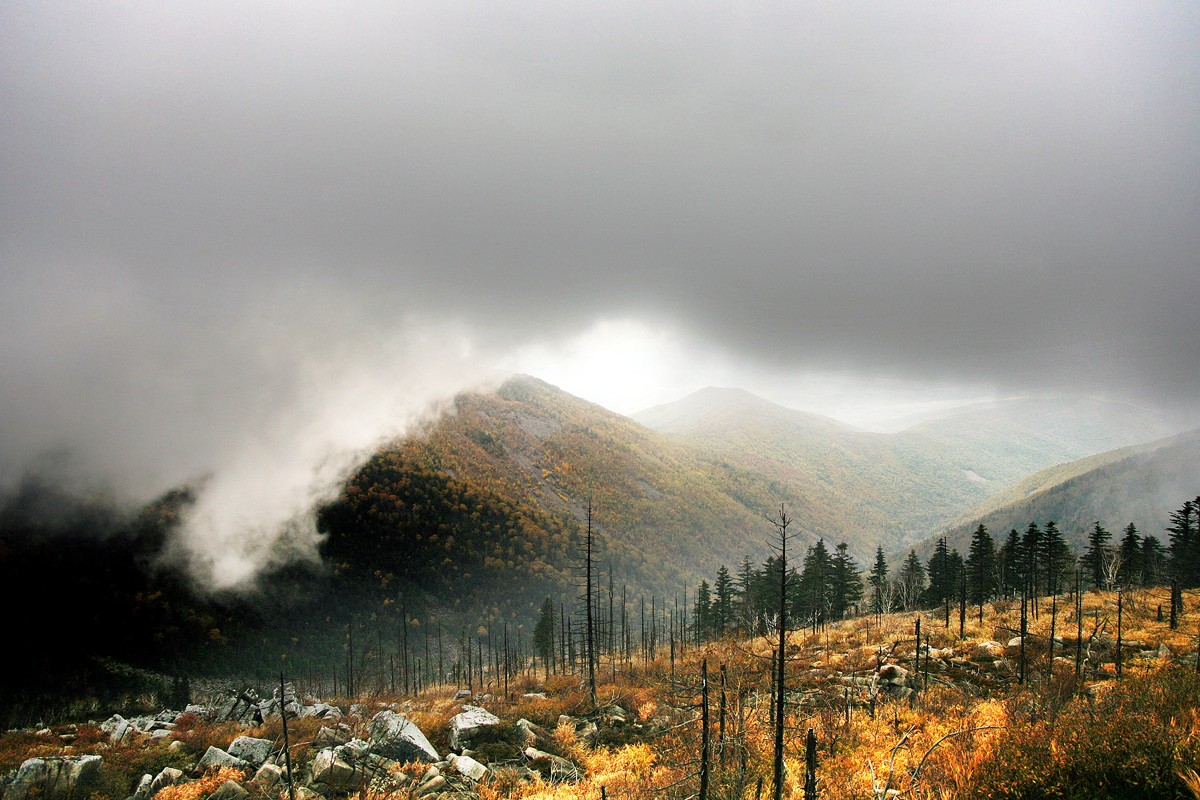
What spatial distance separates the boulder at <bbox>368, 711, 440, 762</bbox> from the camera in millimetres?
17984

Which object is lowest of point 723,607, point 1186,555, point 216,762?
point 723,607

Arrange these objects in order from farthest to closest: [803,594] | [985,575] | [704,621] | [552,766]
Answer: [704,621] < [803,594] < [985,575] < [552,766]

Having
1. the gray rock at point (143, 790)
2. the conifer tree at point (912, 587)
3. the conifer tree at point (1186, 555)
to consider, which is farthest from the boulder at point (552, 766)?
the conifer tree at point (1186, 555)

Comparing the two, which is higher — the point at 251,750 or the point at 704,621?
the point at 251,750

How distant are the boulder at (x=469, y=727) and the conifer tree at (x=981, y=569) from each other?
70.1 metres

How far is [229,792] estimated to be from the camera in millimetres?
14891

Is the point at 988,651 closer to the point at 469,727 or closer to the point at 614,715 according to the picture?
the point at 614,715

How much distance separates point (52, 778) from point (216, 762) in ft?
16.3

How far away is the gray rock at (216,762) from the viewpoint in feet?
56.3

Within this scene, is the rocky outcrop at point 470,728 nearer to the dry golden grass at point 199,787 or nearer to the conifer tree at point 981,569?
the dry golden grass at point 199,787

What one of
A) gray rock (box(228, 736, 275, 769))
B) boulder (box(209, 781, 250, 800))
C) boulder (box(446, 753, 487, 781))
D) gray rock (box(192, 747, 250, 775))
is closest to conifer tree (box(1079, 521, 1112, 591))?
boulder (box(446, 753, 487, 781))

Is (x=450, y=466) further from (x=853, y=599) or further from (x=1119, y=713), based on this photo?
(x=1119, y=713)

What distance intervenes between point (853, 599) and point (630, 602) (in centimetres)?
8858

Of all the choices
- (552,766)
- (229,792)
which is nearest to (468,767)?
(552,766)
